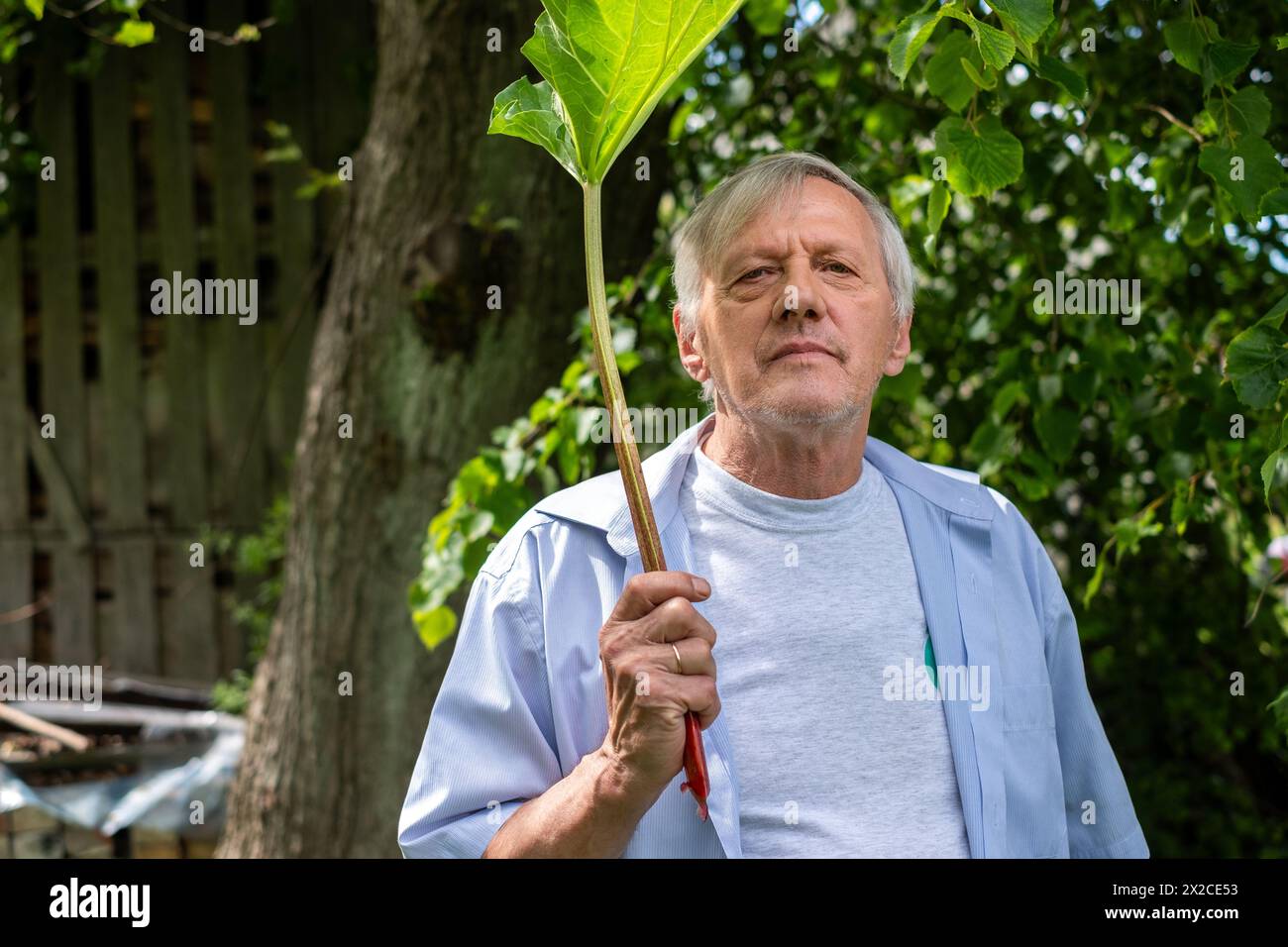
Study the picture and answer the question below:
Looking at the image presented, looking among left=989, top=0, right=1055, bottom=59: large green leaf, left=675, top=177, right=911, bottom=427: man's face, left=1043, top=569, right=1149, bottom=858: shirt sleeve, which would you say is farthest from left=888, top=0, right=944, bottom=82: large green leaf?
left=1043, top=569, right=1149, bottom=858: shirt sleeve

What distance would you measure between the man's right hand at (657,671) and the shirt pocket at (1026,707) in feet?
1.88

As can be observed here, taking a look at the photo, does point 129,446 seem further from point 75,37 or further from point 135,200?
point 75,37

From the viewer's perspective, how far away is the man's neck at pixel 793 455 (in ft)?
6.06

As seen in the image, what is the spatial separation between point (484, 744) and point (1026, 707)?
0.82 meters

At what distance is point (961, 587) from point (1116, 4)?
5.48ft

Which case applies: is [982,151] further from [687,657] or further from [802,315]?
[687,657]

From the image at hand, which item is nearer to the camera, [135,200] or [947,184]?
[947,184]

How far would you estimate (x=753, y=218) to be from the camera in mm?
1857

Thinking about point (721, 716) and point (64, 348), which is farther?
point (64, 348)

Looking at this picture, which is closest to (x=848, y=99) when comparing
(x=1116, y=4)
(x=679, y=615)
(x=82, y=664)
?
(x=1116, y=4)

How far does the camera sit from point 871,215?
6.39 feet

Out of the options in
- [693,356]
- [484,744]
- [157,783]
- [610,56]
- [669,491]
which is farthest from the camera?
[157,783]

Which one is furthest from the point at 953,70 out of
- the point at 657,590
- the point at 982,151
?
the point at 657,590

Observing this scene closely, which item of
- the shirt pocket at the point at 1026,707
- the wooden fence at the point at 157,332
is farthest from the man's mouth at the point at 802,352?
the wooden fence at the point at 157,332
